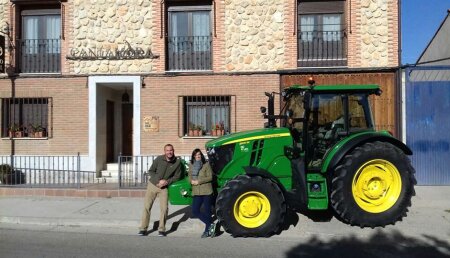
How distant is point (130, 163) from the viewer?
1152cm

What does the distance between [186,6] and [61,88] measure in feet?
15.6

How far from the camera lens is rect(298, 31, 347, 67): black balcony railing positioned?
13.3 meters

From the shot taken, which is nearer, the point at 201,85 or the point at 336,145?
the point at 336,145

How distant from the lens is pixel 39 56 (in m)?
14.0

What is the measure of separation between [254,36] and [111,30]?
4495mm

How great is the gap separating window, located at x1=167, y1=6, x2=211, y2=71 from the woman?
22.6 feet

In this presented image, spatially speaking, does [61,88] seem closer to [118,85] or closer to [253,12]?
[118,85]

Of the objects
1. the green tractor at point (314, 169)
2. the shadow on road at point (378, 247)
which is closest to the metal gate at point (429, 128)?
the green tractor at point (314, 169)

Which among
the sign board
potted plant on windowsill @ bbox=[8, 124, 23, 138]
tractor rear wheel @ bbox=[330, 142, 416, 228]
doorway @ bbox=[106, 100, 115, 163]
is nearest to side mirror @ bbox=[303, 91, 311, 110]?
tractor rear wheel @ bbox=[330, 142, 416, 228]

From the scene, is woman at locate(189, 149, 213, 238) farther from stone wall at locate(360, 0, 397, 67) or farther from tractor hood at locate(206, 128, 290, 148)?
stone wall at locate(360, 0, 397, 67)

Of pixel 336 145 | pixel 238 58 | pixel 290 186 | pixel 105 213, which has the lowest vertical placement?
pixel 105 213

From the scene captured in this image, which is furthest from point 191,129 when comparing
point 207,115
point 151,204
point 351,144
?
point 351,144

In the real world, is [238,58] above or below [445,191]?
above

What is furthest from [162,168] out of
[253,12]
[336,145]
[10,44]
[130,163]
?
[10,44]
